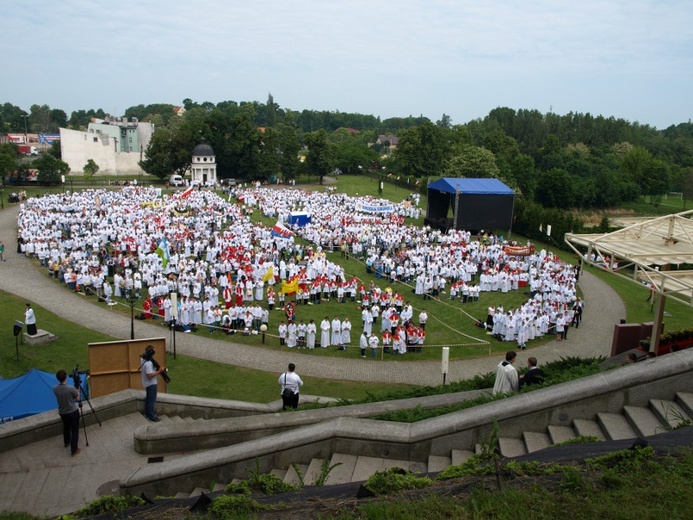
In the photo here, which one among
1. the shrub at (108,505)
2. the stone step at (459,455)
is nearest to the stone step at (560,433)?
the stone step at (459,455)

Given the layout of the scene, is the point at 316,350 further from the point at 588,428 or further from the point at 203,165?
the point at 203,165

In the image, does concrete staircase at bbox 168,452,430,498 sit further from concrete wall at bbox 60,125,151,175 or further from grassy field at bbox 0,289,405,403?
concrete wall at bbox 60,125,151,175

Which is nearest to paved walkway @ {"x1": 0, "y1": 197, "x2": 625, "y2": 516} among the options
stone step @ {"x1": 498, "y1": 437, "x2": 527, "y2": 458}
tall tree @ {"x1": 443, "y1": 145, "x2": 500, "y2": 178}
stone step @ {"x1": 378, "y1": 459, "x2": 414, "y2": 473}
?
stone step @ {"x1": 378, "y1": 459, "x2": 414, "y2": 473}

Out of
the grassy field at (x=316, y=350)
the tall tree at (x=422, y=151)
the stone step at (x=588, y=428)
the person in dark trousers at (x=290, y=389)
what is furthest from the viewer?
the tall tree at (x=422, y=151)

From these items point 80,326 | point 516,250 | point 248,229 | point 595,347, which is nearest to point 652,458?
point 595,347

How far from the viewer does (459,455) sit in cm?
731

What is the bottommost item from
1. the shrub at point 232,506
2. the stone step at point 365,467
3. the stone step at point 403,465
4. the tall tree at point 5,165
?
the stone step at point 365,467

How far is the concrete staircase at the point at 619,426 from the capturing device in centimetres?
702

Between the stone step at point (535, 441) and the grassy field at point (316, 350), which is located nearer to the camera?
the stone step at point (535, 441)

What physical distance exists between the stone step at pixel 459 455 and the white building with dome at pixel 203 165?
62536 mm

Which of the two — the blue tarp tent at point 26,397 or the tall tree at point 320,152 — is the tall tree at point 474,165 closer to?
the tall tree at point 320,152

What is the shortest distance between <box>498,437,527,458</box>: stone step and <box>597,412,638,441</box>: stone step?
0.99 meters

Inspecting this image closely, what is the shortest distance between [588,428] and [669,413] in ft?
3.17

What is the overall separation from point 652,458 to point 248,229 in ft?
107
